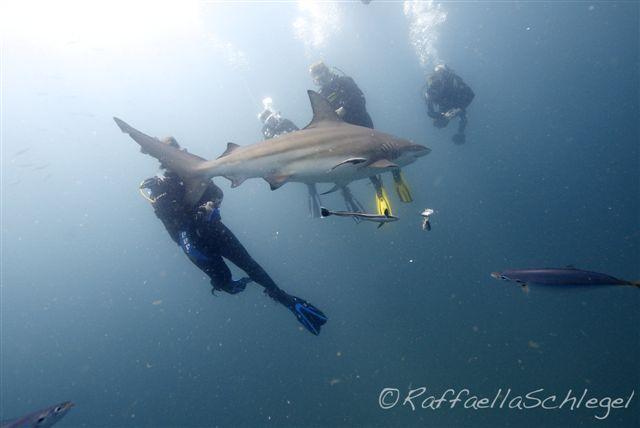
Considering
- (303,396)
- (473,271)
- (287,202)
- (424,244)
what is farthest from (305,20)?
(303,396)

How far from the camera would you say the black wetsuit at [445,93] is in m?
16.1

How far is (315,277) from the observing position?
55344 millimetres

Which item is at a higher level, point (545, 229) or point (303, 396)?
point (303, 396)

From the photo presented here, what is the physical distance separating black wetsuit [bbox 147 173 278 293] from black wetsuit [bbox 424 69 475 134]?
12858 mm

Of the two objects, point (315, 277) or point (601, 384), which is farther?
point (315, 277)

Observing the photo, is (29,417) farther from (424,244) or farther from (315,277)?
(315,277)

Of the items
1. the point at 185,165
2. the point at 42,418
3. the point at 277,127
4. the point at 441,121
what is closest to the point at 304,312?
the point at 185,165

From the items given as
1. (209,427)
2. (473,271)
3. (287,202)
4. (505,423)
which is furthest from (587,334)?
(287,202)

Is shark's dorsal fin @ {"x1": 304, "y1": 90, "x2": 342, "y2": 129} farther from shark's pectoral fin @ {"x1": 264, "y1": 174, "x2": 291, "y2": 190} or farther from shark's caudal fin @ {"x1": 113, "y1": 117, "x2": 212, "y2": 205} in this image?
shark's caudal fin @ {"x1": 113, "y1": 117, "x2": 212, "y2": 205}

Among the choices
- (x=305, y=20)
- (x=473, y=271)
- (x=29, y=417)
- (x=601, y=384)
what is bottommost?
(x=473, y=271)

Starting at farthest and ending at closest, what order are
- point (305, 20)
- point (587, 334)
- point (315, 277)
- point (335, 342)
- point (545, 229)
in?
point (305, 20)
point (315, 277)
point (545, 229)
point (335, 342)
point (587, 334)

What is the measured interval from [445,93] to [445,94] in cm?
5

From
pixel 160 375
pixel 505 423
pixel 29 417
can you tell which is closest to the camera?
pixel 29 417

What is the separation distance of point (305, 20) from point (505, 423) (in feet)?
275
